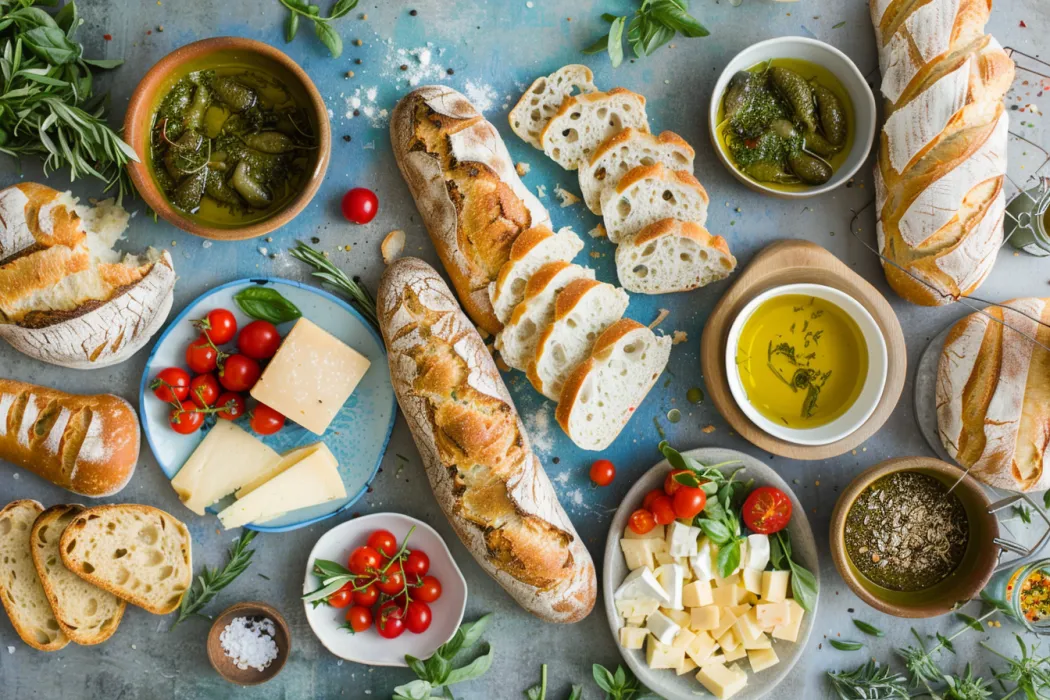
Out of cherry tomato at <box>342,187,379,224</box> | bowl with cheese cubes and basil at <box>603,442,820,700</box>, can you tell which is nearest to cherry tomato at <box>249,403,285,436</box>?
cherry tomato at <box>342,187,379,224</box>

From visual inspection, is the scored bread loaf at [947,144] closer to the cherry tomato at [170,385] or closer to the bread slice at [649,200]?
the bread slice at [649,200]

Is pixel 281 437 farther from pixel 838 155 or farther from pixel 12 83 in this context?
pixel 838 155

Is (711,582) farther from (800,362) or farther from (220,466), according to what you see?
(220,466)

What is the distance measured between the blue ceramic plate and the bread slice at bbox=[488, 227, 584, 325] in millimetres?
502

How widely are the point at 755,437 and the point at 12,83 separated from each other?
285 cm

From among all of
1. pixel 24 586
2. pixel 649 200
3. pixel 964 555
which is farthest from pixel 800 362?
pixel 24 586

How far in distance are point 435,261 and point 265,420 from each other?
86cm

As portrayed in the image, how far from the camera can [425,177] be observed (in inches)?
102

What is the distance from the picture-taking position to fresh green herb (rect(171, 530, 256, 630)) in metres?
2.67

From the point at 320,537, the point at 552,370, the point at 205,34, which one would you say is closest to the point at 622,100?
the point at 552,370

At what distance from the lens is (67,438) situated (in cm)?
258

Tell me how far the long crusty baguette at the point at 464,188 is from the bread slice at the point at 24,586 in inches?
71.8

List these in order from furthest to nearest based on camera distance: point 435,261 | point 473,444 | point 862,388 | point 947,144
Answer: point 435,261 < point 862,388 < point 947,144 < point 473,444

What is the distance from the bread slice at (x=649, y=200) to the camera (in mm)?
2602
